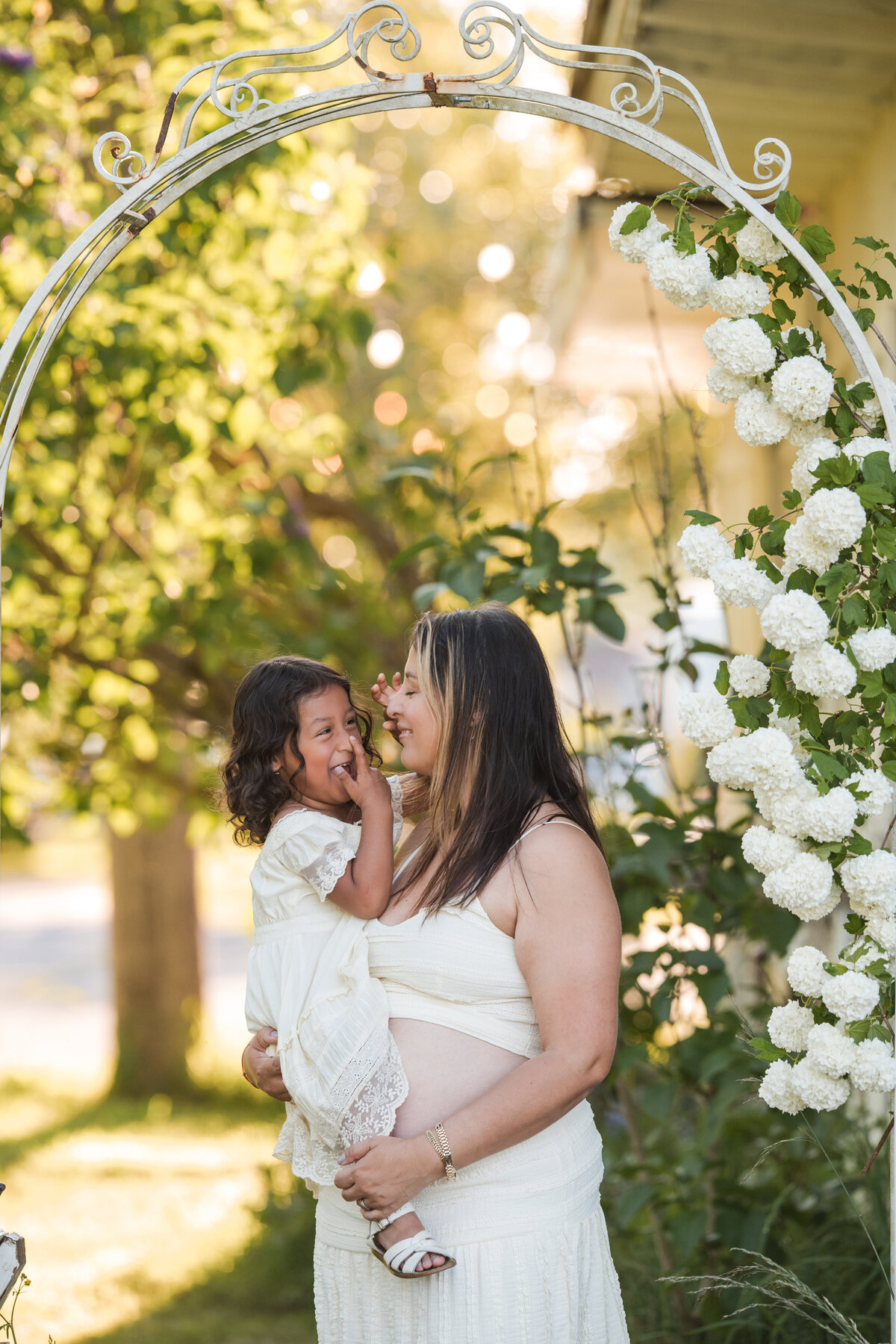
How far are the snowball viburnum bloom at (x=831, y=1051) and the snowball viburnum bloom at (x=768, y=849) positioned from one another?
26 centimetres

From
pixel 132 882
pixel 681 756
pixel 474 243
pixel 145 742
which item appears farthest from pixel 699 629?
pixel 474 243

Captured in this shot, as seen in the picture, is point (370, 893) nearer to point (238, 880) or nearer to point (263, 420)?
point (263, 420)

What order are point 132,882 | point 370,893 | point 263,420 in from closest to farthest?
point 370,893
point 263,420
point 132,882

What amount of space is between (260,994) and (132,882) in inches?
202

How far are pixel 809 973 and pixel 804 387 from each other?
Result: 35.9 inches

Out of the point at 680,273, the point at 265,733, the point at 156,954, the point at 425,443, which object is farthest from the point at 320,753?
the point at 156,954

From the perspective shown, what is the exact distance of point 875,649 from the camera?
1.77m

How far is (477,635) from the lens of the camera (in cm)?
192

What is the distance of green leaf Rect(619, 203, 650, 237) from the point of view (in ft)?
6.31

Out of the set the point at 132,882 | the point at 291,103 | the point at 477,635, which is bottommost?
the point at 132,882

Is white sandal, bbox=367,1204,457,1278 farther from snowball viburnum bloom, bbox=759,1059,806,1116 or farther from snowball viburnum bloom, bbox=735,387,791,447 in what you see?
snowball viburnum bloom, bbox=735,387,791,447

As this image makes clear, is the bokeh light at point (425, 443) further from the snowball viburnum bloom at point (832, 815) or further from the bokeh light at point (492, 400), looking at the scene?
the bokeh light at point (492, 400)

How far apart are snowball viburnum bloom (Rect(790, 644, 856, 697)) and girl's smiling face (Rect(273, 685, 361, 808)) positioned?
0.82 m

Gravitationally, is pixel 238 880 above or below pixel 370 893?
below
